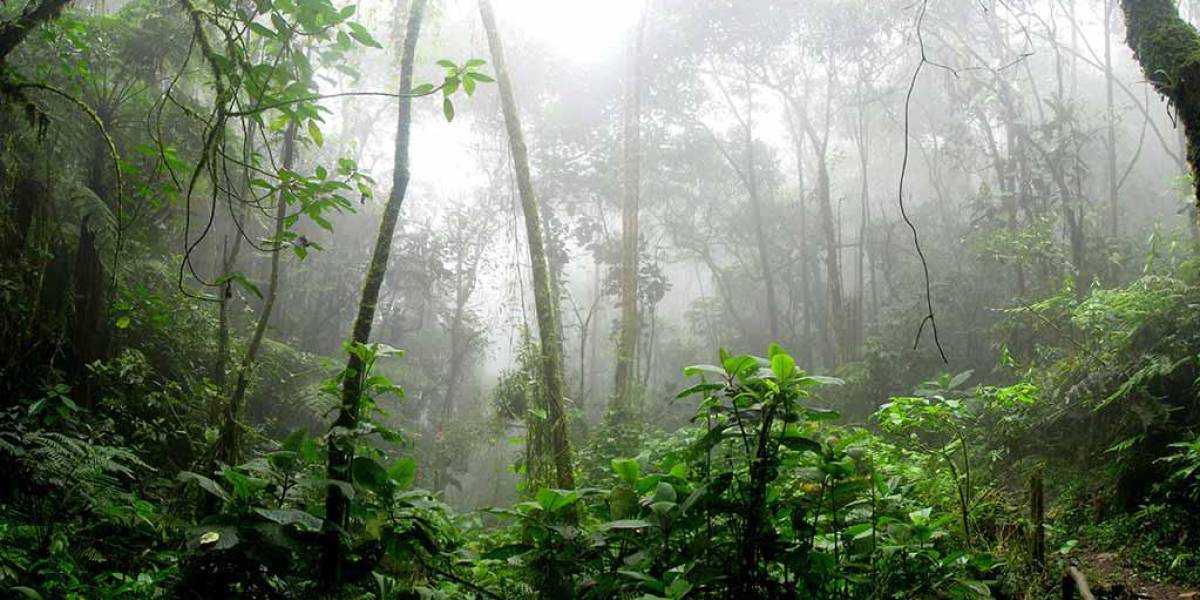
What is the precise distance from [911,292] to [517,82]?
34.8ft

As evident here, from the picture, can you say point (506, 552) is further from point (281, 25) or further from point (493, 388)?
point (493, 388)

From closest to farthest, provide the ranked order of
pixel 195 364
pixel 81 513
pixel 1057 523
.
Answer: pixel 81 513 < pixel 1057 523 < pixel 195 364

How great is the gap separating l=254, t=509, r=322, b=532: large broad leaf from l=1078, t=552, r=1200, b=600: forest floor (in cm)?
308

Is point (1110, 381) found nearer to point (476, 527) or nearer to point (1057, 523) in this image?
point (1057, 523)

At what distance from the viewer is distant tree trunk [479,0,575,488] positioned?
5.19m

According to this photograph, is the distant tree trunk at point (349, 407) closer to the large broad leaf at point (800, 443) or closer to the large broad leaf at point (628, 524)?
the large broad leaf at point (628, 524)

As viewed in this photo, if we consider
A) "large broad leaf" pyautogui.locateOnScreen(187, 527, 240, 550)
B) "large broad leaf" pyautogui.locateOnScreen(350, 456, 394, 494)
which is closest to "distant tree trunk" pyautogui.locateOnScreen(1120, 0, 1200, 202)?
"large broad leaf" pyautogui.locateOnScreen(350, 456, 394, 494)

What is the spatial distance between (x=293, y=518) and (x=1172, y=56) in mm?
3631

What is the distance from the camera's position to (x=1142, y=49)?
2889 millimetres

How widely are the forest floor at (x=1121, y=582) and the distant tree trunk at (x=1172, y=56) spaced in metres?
1.71

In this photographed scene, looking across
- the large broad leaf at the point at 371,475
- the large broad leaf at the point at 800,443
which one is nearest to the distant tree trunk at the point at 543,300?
→ the large broad leaf at the point at 371,475

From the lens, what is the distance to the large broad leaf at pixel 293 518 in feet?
7.23

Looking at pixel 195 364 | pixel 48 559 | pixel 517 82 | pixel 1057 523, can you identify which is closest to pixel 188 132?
pixel 195 364

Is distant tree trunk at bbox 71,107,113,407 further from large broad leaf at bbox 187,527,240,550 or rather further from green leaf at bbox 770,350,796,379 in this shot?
green leaf at bbox 770,350,796,379
